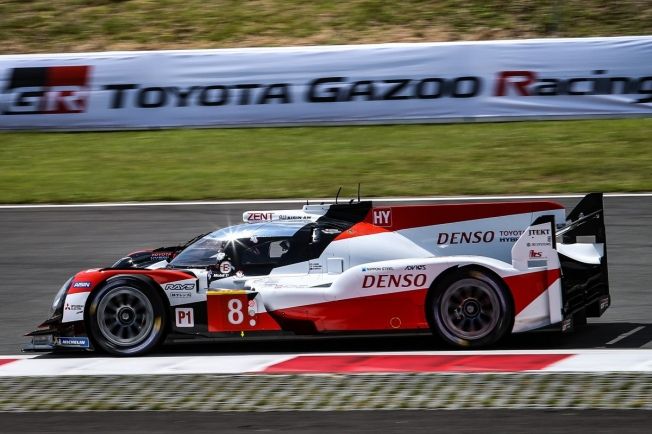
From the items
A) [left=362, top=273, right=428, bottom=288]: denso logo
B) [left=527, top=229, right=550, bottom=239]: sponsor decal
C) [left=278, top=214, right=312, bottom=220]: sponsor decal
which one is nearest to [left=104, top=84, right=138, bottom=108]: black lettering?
[left=278, top=214, right=312, bottom=220]: sponsor decal

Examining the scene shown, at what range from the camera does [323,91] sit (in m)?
18.0

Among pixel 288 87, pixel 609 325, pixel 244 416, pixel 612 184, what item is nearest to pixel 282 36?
pixel 288 87

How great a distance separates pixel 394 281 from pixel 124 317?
2197 millimetres

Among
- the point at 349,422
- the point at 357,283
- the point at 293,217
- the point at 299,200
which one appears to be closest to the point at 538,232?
the point at 357,283

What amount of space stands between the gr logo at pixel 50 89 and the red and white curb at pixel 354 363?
10654mm

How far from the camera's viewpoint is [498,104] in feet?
58.7

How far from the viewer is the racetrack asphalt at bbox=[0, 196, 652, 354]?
8.81m

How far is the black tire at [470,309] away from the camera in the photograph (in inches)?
321

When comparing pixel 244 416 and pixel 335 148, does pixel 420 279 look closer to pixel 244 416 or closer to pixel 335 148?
pixel 244 416

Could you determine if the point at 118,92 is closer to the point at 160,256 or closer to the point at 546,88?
the point at 546,88

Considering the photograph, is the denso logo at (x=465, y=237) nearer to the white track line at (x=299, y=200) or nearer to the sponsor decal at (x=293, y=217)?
the sponsor decal at (x=293, y=217)

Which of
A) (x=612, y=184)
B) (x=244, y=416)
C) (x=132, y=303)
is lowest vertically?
(x=244, y=416)

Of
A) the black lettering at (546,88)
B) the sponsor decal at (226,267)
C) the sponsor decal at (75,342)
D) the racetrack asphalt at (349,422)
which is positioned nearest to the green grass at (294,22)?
the black lettering at (546,88)

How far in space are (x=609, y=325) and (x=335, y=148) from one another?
890 centimetres
